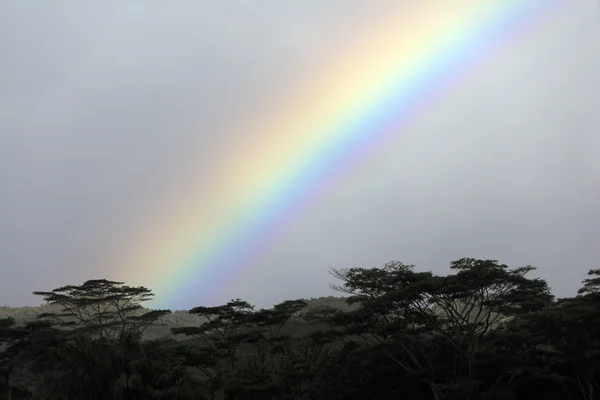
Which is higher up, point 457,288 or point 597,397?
point 457,288

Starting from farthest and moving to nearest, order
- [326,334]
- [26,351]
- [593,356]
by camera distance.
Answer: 1. [26,351]
2. [326,334]
3. [593,356]

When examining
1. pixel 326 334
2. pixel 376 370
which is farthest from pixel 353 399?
pixel 326 334

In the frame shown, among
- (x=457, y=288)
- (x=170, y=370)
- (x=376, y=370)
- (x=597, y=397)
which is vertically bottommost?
(x=597, y=397)

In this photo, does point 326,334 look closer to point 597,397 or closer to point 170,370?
point 597,397

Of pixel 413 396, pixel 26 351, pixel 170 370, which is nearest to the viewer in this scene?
pixel 170 370

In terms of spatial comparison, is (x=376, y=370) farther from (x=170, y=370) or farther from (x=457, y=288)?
(x=170, y=370)

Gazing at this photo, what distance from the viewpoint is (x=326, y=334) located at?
148ft

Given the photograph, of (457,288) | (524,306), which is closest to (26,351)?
(457,288)

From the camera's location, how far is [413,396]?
133ft

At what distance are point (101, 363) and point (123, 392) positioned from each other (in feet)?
3.99

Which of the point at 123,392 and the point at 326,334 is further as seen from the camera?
the point at 326,334

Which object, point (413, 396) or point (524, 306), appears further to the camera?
point (413, 396)

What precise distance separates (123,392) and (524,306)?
102ft

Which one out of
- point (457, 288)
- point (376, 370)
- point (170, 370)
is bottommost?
point (376, 370)
